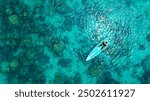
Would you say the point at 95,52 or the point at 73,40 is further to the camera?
the point at 73,40

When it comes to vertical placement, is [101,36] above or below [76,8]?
below

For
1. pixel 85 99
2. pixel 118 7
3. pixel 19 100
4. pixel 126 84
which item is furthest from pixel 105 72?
pixel 19 100

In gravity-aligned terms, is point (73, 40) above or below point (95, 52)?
above

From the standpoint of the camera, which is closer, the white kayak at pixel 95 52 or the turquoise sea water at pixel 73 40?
the turquoise sea water at pixel 73 40

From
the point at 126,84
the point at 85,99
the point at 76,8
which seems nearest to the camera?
the point at 85,99

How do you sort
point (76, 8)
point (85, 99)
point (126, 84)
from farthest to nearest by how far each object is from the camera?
point (76, 8) < point (126, 84) < point (85, 99)

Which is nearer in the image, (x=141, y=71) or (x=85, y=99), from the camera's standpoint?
(x=85, y=99)

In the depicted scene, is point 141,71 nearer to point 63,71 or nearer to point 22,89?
point 63,71

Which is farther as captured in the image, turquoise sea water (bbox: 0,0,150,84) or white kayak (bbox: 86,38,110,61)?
white kayak (bbox: 86,38,110,61)
